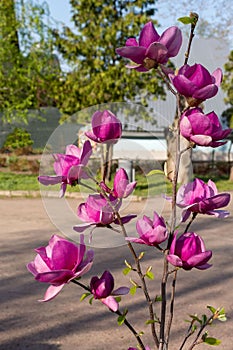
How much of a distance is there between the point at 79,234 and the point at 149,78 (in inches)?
482

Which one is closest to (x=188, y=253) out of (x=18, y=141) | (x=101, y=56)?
(x=101, y=56)

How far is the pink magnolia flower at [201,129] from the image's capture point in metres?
1.35

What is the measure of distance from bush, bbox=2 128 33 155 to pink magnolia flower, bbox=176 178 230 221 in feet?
47.4

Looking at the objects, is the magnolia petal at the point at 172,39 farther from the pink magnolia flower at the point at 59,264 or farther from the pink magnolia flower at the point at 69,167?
the pink magnolia flower at the point at 59,264

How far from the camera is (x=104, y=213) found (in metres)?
1.43

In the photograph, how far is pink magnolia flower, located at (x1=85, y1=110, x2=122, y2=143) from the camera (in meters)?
1.36

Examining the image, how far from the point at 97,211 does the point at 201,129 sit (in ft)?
1.04

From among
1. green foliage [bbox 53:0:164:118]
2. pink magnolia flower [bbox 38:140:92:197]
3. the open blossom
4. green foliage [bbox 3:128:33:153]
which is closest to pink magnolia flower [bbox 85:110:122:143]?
pink magnolia flower [bbox 38:140:92:197]

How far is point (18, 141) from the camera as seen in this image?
1595 cm

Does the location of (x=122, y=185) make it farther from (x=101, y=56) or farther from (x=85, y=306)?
(x=101, y=56)

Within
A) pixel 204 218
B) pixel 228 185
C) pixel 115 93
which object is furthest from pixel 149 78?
pixel 204 218

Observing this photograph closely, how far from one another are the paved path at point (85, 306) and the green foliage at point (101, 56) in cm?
678

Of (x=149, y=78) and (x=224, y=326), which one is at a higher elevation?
(x=149, y=78)

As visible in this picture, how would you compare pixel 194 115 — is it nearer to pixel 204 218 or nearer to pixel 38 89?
pixel 204 218
